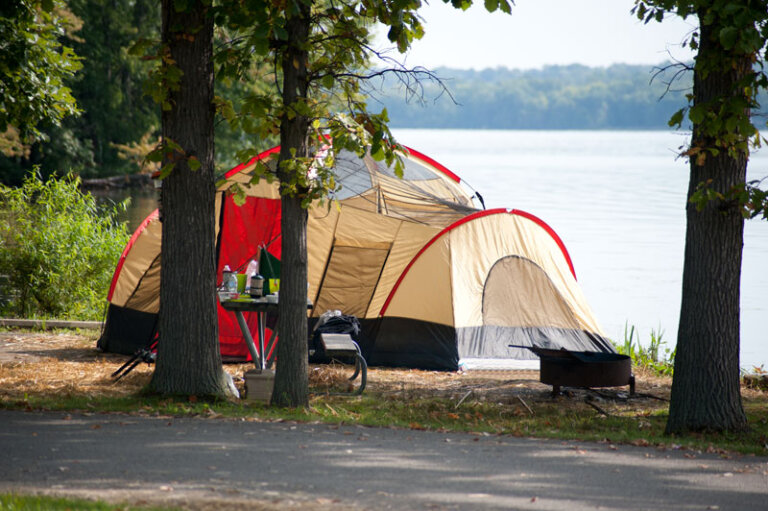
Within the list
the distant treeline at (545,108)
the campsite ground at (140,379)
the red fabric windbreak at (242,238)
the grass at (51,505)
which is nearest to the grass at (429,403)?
the campsite ground at (140,379)

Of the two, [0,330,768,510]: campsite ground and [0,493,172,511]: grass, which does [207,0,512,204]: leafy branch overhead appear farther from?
[0,493,172,511]: grass

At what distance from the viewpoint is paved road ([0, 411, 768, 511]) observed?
4.59 metres

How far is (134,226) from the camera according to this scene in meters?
24.9

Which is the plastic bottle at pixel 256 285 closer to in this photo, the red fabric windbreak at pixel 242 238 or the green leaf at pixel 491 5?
the red fabric windbreak at pixel 242 238

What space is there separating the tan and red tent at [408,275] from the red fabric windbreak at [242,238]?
0.5 inches

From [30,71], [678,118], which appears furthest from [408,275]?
[30,71]

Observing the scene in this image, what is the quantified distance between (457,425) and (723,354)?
210 cm

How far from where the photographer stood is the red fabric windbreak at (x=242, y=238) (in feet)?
33.5

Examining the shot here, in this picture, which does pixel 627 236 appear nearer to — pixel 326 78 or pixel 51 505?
pixel 326 78

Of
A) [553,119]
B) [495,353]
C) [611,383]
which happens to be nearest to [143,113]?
[495,353]

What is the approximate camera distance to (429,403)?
313 inches

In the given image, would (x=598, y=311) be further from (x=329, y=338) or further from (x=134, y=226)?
(x=134, y=226)

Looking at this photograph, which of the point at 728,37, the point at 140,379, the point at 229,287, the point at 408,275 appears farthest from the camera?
the point at 408,275

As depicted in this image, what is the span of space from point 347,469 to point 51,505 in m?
1.65
